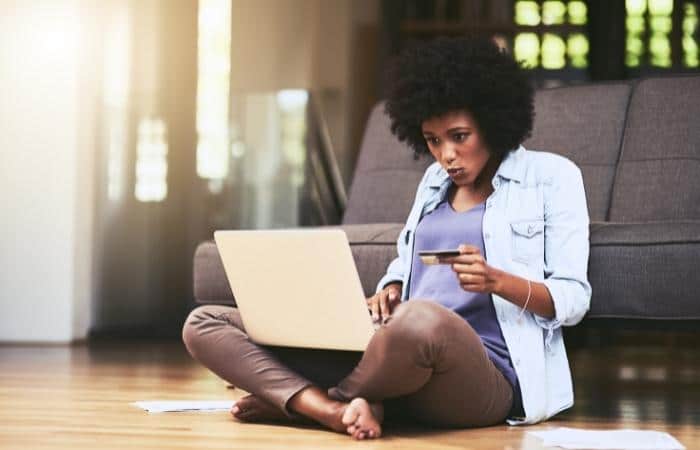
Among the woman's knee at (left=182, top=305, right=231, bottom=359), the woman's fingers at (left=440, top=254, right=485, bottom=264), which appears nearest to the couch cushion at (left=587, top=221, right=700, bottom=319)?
the woman's fingers at (left=440, top=254, right=485, bottom=264)

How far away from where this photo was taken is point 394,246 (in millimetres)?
3254

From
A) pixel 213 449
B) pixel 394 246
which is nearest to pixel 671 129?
pixel 394 246

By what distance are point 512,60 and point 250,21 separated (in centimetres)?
377

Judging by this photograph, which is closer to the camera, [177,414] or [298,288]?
[298,288]

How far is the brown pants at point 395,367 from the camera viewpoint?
88.7 inches

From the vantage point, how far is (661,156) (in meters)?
3.52

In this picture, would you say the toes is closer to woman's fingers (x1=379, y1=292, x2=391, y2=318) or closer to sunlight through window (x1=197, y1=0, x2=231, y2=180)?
woman's fingers (x1=379, y1=292, x2=391, y2=318)

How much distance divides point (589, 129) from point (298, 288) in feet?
5.30

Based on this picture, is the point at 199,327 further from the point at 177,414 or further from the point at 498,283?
the point at 498,283

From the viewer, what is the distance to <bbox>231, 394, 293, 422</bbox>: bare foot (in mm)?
2557

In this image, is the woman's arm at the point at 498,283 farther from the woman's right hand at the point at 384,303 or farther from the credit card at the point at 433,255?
the woman's right hand at the point at 384,303

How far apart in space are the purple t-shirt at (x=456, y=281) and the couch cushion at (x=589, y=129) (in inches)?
41.9

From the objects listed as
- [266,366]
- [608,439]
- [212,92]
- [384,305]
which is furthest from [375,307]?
[212,92]

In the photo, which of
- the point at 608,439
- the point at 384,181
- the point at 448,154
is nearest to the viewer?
the point at 608,439
